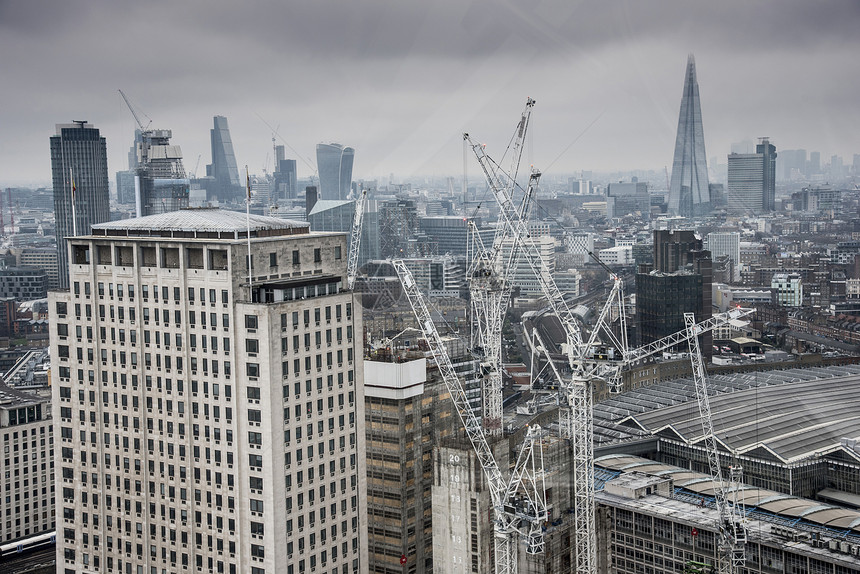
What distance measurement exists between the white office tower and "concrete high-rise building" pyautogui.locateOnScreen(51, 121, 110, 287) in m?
50.6

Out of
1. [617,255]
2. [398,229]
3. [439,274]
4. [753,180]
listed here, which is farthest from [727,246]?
[398,229]

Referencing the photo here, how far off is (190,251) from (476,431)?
1134 cm

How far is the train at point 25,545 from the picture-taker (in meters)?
45.3

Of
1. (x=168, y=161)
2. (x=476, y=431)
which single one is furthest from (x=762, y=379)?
(x=168, y=161)

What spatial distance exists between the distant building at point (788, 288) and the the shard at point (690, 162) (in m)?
7.73

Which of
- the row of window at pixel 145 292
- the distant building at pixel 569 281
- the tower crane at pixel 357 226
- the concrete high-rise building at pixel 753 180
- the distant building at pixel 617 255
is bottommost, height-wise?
the distant building at pixel 569 281

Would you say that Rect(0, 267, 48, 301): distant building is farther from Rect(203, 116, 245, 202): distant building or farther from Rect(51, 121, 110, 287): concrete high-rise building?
Rect(203, 116, 245, 202): distant building

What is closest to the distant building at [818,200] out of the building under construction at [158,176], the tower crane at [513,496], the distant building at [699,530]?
the building under construction at [158,176]

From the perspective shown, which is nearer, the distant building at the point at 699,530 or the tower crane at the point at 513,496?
the tower crane at the point at 513,496

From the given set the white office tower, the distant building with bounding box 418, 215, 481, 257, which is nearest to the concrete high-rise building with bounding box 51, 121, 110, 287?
the distant building with bounding box 418, 215, 481, 257

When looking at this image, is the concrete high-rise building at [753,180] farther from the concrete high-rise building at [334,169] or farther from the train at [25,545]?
the train at [25,545]

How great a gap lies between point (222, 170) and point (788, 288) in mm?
44444

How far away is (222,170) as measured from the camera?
67.6 meters

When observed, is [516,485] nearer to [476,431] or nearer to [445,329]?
[476,431]
